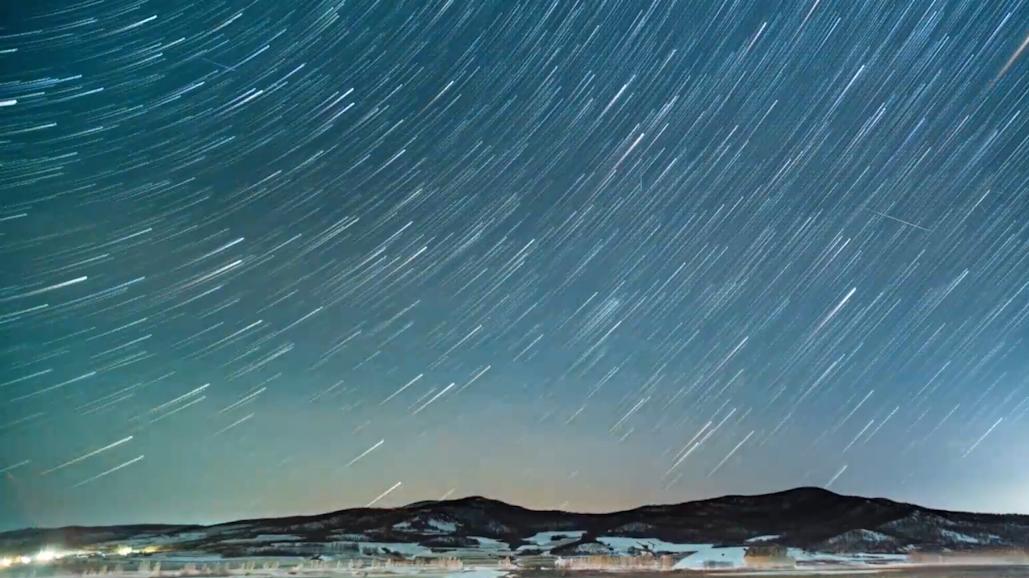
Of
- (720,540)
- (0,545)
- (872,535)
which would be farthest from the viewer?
(720,540)

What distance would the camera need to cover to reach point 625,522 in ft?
531

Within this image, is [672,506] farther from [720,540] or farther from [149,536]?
[149,536]

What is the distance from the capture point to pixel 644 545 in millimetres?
117875

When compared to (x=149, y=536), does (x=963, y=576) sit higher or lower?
lower

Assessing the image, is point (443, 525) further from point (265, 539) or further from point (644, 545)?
point (644, 545)

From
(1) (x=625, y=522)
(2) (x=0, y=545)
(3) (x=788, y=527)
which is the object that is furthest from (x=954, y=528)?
(2) (x=0, y=545)

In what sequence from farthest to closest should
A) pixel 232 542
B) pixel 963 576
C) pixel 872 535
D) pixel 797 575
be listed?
1. pixel 872 535
2. pixel 232 542
3. pixel 797 575
4. pixel 963 576

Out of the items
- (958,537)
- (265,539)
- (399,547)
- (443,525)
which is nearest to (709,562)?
(399,547)

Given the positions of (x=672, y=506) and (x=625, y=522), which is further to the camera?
(x=672, y=506)

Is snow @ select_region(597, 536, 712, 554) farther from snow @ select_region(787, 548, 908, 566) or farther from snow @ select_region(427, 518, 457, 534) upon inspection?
snow @ select_region(427, 518, 457, 534)

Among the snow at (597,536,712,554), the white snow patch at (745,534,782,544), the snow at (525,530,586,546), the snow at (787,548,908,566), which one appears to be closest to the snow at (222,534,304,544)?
the snow at (525,530,586,546)

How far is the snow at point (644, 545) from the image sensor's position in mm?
106125

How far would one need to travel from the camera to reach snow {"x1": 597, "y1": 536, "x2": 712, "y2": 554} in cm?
10612

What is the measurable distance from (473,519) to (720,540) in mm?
57661
